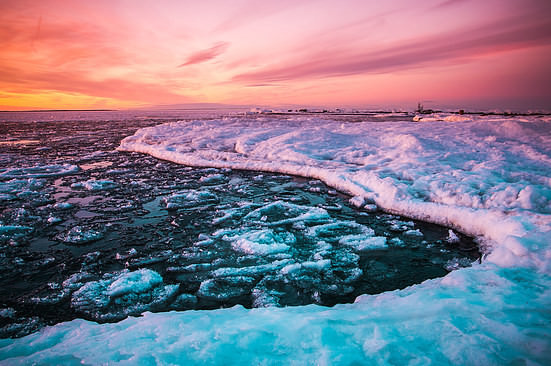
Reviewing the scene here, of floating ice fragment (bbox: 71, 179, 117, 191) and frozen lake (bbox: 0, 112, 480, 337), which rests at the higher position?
floating ice fragment (bbox: 71, 179, 117, 191)

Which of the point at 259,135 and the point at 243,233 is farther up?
the point at 259,135

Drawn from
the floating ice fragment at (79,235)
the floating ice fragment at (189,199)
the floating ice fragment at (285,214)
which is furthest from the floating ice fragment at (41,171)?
the floating ice fragment at (285,214)

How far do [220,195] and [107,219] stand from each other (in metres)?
2.46

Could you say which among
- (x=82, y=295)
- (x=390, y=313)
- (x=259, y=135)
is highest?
(x=259, y=135)

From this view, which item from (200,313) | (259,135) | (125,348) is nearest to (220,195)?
(200,313)

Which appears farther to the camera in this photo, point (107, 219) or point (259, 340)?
point (107, 219)

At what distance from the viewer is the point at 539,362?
1.64 meters

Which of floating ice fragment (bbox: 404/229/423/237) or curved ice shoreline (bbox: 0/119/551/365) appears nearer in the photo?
curved ice shoreline (bbox: 0/119/551/365)

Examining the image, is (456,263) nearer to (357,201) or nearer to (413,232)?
(413,232)

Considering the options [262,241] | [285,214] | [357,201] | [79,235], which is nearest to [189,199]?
[79,235]

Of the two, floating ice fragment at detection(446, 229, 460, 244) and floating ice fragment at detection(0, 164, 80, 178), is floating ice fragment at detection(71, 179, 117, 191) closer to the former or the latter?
floating ice fragment at detection(0, 164, 80, 178)

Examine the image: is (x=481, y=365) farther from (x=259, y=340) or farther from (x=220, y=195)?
(x=220, y=195)

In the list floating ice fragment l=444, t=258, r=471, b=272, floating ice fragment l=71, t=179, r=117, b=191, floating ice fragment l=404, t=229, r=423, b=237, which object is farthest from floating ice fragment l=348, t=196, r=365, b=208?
floating ice fragment l=71, t=179, r=117, b=191

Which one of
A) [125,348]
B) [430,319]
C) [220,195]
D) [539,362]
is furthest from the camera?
[220,195]
